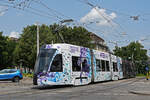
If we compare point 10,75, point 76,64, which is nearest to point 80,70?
point 76,64

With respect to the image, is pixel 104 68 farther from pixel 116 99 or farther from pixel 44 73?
pixel 116 99

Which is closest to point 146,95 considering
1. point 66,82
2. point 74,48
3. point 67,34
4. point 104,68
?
point 66,82

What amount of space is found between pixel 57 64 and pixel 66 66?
0.79 m

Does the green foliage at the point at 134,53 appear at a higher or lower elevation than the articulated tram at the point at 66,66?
higher

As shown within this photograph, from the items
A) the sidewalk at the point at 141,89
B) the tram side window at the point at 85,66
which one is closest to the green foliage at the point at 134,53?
the sidewalk at the point at 141,89

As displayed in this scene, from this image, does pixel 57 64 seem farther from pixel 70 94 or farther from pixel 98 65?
pixel 98 65

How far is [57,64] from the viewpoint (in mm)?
16297

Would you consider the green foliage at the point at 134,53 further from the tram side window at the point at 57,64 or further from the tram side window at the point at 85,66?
the tram side window at the point at 57,64

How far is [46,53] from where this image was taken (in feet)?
53.4

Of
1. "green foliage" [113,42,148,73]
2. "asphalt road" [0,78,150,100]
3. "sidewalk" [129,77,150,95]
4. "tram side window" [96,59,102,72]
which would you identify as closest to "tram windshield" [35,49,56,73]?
"asphalt road" [0,78,150,100]

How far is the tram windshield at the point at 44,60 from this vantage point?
51.9 ft

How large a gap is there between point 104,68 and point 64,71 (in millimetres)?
7556

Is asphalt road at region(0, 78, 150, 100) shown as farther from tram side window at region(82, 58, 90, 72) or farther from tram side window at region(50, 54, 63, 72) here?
tram side window at region(82, 58, 90, 72)

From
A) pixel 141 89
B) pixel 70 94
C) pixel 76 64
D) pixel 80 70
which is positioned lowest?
pixel 141 89
